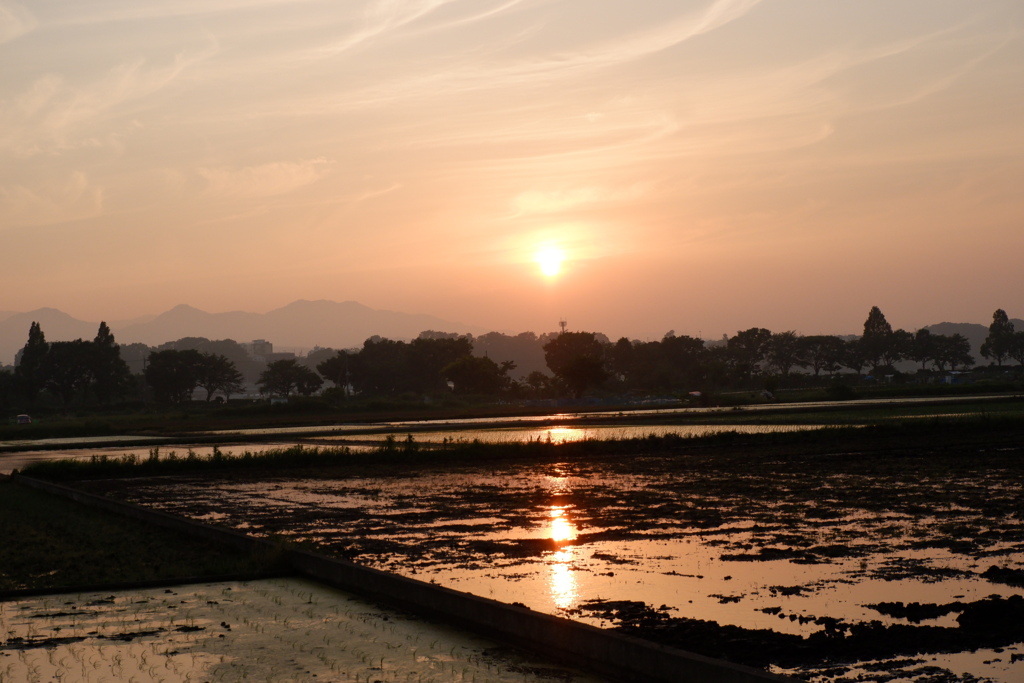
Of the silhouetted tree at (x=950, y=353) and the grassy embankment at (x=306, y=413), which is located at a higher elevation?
the silhouetted tree at (x=950, y=353)

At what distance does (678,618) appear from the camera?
9750 mm

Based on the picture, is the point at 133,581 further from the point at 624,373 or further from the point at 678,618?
the point at 624,373

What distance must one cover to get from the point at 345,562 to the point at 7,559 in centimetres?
569

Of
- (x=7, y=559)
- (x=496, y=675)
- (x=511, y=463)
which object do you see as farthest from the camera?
(x=511, y=463)

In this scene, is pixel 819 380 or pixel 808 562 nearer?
pixel 808 562

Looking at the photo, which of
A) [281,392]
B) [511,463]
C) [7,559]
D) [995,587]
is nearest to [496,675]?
[995,587]

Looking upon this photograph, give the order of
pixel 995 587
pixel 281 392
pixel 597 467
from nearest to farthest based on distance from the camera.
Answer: pixel 995 587 < pixel 597 467 < pixel 281 392

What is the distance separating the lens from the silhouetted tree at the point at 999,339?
183250 mm

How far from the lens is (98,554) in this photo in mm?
14914

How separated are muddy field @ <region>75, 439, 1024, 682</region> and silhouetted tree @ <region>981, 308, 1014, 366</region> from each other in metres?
172

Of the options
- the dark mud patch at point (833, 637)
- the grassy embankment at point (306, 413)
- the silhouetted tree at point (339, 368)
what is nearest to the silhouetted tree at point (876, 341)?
the grassy embankment at point (306, 413)

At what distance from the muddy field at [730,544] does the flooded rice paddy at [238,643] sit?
1527 mm

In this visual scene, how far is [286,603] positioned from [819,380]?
483 feet

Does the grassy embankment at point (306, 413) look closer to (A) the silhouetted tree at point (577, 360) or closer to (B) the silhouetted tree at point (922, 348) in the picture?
(A) the silhouetted tree at point (577, 360)
